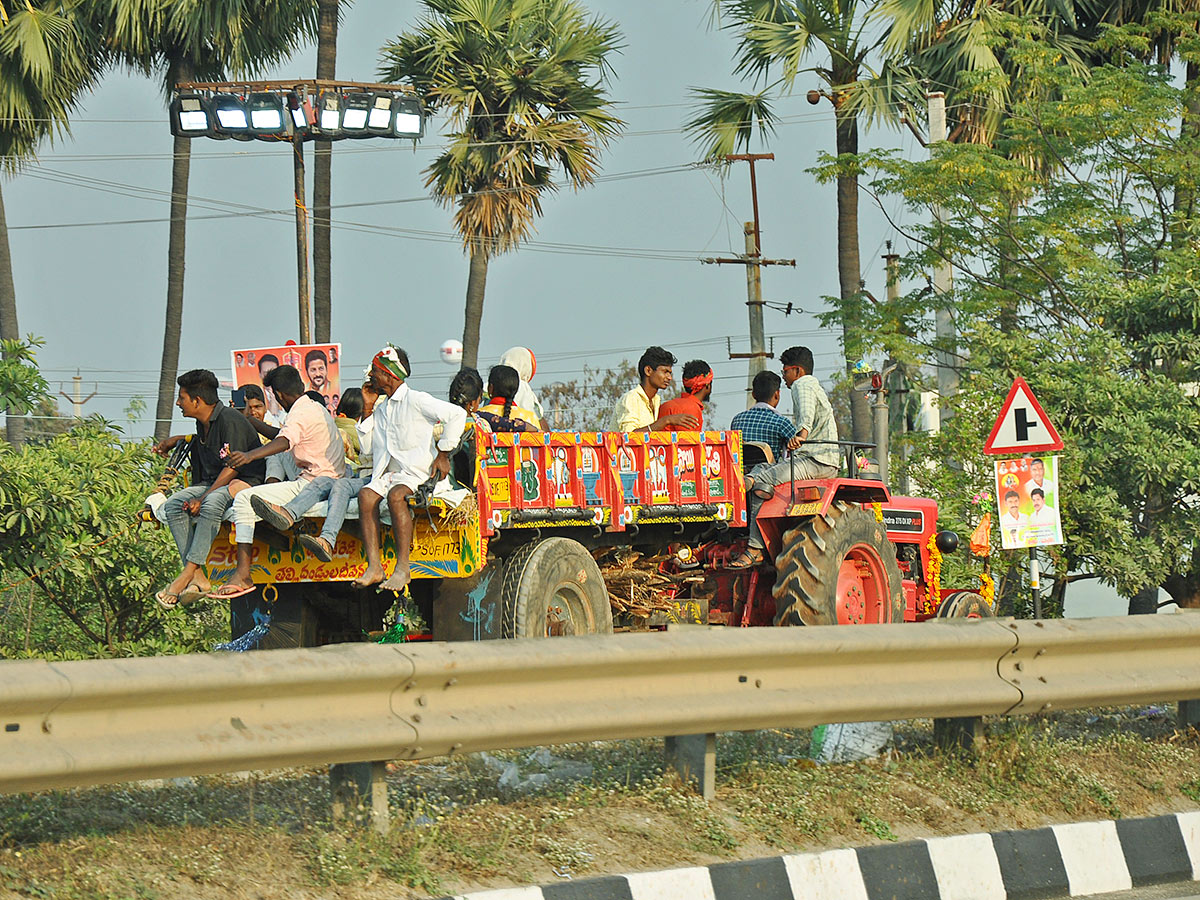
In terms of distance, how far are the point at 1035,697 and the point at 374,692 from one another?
9.80 ft

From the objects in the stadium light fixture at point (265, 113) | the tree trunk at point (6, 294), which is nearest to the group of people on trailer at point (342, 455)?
the stadium light fixture at point (265, 113)

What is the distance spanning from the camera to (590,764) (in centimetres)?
688

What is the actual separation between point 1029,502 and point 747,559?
8.18 ft

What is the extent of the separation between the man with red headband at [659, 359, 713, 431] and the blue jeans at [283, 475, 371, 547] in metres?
2.78

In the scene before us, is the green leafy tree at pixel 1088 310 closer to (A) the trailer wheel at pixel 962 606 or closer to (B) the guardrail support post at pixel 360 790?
(A) the trailer wheel at pixel 962 606

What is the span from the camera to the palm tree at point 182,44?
31766 mm

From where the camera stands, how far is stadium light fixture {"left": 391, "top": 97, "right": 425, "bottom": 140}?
76.8ft

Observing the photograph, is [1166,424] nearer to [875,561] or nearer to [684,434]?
[875,561]

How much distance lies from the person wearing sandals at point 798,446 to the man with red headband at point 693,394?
0.30 metres

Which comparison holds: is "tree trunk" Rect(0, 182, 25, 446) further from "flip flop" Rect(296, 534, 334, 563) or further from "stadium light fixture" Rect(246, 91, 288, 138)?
"flip flop" Rect(296, 534, 334, 563)

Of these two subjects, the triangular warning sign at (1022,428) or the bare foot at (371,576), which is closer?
the bare foot at (371,576)

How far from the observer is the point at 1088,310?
17516mm

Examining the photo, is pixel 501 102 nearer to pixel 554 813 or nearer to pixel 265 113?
pixel 265 113

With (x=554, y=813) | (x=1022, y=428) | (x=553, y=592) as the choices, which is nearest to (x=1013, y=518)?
(x=1022, y=428)
